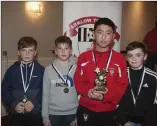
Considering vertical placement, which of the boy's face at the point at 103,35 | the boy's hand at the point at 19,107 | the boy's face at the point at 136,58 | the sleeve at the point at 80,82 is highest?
the boy's face at the point at 103,35

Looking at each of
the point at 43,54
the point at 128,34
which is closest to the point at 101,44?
the point at 43,54

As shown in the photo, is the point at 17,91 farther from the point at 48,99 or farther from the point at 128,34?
the point at 128,34

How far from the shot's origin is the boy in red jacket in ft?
6.51

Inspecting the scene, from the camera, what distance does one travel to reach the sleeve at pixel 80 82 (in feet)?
6.63

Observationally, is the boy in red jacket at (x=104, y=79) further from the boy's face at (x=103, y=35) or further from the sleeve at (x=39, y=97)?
the sleeve at (x=39, y=97)

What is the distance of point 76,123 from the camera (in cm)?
220

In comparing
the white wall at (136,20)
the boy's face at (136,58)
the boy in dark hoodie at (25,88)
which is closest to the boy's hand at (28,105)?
the boy in dark hoodie at (25,88)

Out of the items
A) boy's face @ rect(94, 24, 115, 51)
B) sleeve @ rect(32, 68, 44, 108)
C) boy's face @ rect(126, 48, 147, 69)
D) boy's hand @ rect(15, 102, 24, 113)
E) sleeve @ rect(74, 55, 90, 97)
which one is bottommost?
boy's hand @ rect(15, 102, 24, 113)

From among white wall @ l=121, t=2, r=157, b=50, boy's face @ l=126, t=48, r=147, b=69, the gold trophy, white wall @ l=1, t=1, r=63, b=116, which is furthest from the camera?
white wall @ l=121, t=2, r=157, b=50

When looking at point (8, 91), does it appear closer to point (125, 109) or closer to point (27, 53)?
point (27, 53)

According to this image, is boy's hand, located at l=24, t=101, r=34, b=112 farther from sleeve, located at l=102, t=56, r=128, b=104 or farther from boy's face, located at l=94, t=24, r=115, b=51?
boy's face, located at l=94, t=24, r=115, b=51

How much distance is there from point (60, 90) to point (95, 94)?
351mm

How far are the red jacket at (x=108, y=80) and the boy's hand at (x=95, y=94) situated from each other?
0.04 m

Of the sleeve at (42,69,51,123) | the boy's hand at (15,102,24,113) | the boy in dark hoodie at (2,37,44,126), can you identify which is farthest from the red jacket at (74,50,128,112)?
the boy's hand at (15,102,24,113)
